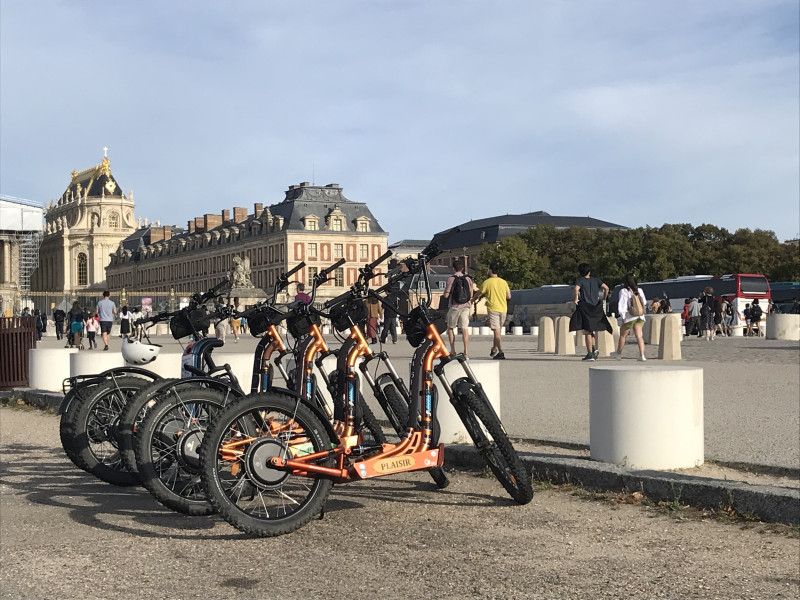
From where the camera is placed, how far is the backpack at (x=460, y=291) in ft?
64.1

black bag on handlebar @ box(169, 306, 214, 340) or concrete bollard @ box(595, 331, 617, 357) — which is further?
concrete bollard @ box(595, 331, 617, 357)

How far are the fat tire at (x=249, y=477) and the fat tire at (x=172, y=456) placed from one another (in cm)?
52

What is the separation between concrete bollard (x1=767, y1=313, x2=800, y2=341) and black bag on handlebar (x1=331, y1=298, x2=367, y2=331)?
3728 centimetres

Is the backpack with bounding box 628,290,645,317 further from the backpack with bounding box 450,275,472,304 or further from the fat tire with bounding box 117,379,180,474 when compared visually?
the fat tire with bounding box 117,379,180,474

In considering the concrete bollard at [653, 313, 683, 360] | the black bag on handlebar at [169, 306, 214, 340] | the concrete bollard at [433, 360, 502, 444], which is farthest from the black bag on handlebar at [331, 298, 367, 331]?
the concrete bollard at [653, 313, 683, 360]

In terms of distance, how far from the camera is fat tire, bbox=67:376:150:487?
7883 millimetres

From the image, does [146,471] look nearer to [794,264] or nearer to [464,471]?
[464,471]

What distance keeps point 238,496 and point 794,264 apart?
267ft

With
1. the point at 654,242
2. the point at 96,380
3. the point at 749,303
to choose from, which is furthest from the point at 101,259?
the point at 96,380

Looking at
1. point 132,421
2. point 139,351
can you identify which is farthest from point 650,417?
point 139,351

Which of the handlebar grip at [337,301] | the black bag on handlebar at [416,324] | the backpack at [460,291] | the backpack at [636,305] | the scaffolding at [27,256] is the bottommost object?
the black bag on handlebar at [416,324]

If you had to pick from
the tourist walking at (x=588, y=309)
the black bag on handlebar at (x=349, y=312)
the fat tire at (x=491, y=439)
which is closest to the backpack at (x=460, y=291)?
the tourist walking at (x=588, y=309)

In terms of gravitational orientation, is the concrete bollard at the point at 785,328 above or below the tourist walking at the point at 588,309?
below

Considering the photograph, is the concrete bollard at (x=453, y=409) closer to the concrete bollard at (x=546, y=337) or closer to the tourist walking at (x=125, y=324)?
the tourist walking at (x=125, y=324)
